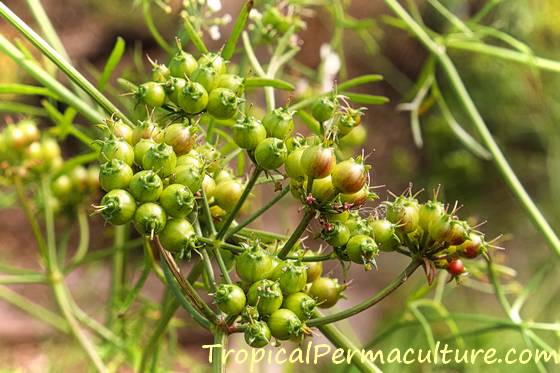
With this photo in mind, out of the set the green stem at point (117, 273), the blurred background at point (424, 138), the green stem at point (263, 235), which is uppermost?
the blurred background at point (424, 138)

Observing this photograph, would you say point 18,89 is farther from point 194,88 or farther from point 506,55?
point 506,55

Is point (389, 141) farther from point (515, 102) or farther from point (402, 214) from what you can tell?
point (402, 214)

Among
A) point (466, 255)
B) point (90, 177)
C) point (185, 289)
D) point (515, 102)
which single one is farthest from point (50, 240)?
point (515, 102)

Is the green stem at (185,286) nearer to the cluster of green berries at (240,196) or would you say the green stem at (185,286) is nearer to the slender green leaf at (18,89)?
the cluster of green berries at (240,196)

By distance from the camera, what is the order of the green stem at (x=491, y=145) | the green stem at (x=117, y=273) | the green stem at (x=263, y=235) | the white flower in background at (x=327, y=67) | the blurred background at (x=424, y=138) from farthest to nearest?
the blurred background at (x=424, y=138)
the white flower in background at (x=327, y=67)
the green stem at (x=117, y=273)
the green stem at (x=491, y=145)
the green stem at (x=263, y=235)

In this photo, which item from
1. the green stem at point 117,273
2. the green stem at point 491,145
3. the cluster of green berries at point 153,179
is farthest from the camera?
the green stem at point 117,273

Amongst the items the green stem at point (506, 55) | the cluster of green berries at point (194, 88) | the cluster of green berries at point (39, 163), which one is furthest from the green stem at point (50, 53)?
the green stem at point (506, 55)
